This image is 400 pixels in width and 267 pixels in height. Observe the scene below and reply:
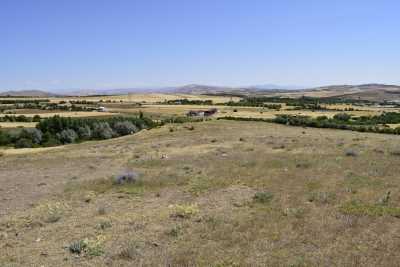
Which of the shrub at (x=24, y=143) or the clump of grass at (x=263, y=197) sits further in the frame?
the shrub at (x=24, y=143)

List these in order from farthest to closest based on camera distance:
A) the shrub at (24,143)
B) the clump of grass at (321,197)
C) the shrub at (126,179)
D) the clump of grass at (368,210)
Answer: the shrub at (24,143) → the shrub at (126,179) → the clump of grass at (321,197) → the clump of grass at (368,210)

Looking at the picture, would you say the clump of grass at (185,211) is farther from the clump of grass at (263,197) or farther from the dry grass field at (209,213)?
the clump of grass at (263,197)

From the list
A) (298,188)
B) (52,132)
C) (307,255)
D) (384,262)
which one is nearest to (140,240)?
(307,255)

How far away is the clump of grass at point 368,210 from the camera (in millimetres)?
11930

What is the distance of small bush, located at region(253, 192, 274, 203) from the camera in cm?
1395

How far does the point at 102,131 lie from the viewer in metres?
55.9

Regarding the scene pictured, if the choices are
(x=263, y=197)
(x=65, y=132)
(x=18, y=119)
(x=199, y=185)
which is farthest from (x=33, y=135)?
(x=263, y=197)

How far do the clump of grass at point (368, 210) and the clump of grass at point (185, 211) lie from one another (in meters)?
4.36

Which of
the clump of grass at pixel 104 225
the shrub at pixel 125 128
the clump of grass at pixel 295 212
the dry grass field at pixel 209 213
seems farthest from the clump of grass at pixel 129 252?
the shrub at pixel 125 128

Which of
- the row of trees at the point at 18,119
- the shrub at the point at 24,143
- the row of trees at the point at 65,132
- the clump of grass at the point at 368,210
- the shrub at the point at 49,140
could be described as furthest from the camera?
the row of trees at the point at 18,119

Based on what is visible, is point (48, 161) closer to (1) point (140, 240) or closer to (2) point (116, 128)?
(1) point (140, 240)

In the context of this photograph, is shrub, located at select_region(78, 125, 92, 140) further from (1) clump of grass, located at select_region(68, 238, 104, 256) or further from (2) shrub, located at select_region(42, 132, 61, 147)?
(1) clump of grass, located at select_region(68, 238, 104, 256)

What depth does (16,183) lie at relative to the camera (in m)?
19.4

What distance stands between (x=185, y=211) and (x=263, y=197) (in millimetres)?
3014
